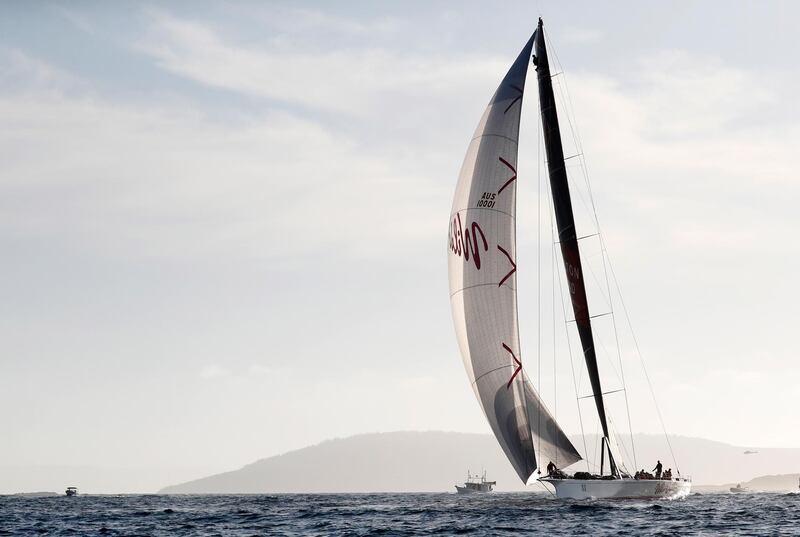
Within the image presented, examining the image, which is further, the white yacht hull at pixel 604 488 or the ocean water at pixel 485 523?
the white yacht hull at pixel 604 488

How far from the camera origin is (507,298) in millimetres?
51906

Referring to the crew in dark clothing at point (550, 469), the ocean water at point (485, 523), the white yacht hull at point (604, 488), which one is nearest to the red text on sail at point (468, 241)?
the crew in dark clothing at point (550, 469)

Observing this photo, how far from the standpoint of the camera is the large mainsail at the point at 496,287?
5150 cm

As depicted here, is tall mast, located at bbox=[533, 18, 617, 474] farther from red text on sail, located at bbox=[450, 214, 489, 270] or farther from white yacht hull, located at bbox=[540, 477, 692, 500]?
red text on sail, located at bbox=[450, 214, 489, 270]

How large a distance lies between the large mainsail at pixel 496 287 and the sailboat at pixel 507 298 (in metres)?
0.05

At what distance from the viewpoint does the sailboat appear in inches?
2025

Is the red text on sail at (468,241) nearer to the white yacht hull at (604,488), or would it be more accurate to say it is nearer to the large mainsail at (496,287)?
the large mainsail at (496,287)

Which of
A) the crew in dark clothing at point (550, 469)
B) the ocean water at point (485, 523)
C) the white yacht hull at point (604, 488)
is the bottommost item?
the ocean water at point (485, 523)

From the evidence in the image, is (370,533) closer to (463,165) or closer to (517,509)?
(517,509)

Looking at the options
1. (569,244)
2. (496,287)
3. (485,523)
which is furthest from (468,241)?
(485,523)

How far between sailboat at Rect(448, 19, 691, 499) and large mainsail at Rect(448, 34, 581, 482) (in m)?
0.05

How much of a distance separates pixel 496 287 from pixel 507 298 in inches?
30.9

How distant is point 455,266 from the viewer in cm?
5297

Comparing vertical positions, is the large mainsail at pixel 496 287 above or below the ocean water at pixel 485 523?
above
